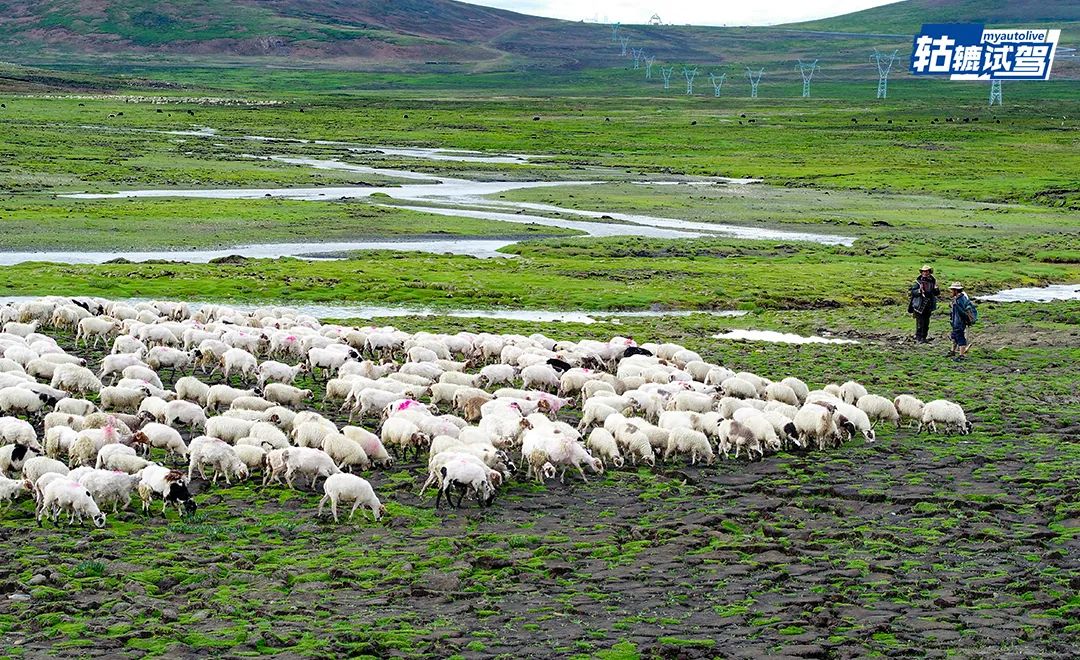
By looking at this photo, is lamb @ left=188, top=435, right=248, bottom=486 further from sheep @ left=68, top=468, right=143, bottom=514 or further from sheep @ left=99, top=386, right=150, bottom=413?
sheep @ left=99, top=386, right=150, bottom=413

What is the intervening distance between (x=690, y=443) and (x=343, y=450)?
455cm

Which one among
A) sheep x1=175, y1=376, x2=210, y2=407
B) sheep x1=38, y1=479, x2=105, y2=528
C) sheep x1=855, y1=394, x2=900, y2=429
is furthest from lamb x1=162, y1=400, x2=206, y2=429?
sheep x1=855, y1=394, x2=900, y2=429

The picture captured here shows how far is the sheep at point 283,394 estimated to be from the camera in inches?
753

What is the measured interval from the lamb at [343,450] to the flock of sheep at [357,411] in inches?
1.0

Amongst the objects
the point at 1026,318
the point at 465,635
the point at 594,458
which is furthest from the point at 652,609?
the point at 1026,318

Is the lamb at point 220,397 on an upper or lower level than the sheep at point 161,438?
lower

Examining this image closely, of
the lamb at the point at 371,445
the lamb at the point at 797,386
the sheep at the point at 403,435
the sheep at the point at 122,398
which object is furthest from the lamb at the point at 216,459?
the lamb at the point at 797,386

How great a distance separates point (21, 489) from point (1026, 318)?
24.0 m

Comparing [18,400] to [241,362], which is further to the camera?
A: [241,362]

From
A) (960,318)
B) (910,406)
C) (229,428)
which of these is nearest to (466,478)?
(229,428)

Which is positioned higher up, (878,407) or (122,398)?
(878,407)

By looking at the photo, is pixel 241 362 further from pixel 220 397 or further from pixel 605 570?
pixel 605 570

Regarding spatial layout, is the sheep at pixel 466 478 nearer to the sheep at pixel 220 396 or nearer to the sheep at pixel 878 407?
the sheep at pixel 220 396

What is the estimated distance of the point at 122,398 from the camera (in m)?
18.1
